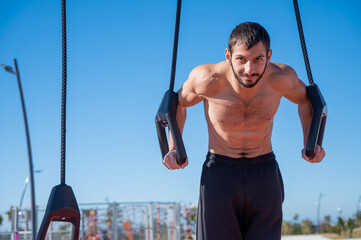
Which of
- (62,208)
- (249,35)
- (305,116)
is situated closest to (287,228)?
(305,116)

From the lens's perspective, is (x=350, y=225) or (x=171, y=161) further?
(x=350, y=225)

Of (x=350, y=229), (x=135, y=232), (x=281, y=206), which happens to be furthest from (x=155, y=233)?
(x=350, y=229)

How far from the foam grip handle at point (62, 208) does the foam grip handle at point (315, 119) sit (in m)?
1.26

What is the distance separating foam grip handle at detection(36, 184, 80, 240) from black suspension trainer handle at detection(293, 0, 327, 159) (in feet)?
4.12

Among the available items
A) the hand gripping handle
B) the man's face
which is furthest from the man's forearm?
the hand gripping handle

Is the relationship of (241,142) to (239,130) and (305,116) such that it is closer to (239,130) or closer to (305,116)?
(239,130)

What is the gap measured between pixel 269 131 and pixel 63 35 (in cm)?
130

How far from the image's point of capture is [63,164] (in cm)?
249

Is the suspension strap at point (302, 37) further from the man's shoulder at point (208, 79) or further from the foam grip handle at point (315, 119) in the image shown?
the man's shoulder at point (208, 79)

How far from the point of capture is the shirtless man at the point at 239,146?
277 centimetres

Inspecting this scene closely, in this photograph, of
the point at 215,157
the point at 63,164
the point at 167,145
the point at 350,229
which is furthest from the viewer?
the point at 350,229

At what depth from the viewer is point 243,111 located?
2.78 metres

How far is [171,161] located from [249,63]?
654 millimetres

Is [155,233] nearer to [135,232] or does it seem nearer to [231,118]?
[135,232]
